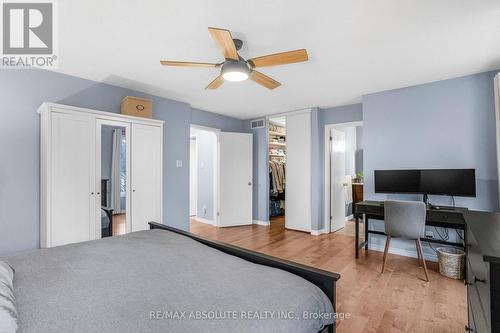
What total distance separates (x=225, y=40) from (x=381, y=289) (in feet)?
8.78

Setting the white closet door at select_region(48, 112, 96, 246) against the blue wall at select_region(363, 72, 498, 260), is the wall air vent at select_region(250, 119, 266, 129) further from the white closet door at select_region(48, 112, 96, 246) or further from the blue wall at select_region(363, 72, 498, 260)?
the white closet door at select_region(48, 112, 96, 246)

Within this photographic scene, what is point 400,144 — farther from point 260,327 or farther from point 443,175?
point 260,327

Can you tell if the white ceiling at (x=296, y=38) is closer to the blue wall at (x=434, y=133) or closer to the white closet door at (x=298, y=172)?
the blue wall at (x=434, y=133)

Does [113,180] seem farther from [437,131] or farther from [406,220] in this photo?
[437,131]

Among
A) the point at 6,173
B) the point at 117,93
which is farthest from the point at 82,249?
the point at 117,93

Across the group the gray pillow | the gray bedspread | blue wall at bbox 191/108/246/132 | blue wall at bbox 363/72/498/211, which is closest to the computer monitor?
blue wall at bbox 363/72/498/211

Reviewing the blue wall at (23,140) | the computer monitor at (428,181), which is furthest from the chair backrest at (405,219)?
the blue wall at (23,140)

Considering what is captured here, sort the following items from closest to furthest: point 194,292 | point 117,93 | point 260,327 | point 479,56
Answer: point 260,327 < point 194,292 < point 479,56 < point 117,93

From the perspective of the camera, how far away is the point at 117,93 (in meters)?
3.30

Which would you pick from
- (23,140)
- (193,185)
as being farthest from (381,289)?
(193,185)

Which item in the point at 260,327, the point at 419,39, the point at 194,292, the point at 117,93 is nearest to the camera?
the point at 260,327

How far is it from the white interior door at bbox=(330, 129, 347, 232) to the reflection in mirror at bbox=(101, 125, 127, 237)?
3.54 meters

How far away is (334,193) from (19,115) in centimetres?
480

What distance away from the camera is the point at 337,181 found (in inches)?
189
